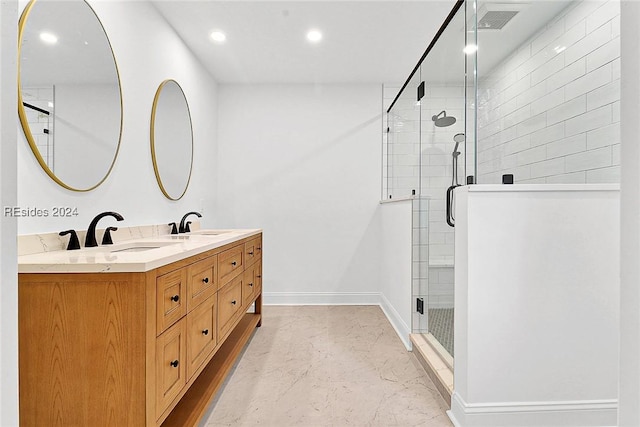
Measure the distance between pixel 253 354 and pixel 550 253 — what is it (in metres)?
2.00

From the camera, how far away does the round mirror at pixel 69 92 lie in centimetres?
145

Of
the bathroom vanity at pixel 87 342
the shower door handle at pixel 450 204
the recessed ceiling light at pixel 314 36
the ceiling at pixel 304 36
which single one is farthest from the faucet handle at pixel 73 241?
the recessed ceiling light at pixel 314 36

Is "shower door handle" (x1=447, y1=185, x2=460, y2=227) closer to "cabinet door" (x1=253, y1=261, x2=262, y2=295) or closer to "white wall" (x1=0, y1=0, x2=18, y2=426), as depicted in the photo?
"cabinet door" (x1=253, y1=261, x2=262, y2=295)

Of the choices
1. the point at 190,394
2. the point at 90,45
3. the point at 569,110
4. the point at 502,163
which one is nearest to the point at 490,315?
the point at 502,163

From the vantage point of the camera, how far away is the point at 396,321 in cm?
311

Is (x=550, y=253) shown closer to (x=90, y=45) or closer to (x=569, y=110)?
(x=569, y=110)

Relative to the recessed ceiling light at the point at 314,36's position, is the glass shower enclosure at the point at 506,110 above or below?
below

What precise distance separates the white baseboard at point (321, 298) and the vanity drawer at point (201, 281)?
215 cm

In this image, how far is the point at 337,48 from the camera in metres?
3.13

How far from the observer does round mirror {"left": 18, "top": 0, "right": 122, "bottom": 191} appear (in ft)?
4.76

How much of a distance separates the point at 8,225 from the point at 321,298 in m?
3.52

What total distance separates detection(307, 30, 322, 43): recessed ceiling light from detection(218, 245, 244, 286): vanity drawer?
182 centimetres

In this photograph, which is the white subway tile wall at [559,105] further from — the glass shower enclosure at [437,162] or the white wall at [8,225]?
the white wall at [8,225]

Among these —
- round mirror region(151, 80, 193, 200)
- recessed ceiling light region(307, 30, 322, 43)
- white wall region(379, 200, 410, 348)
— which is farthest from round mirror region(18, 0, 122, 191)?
white wall region(379, 200, 410, 348)
